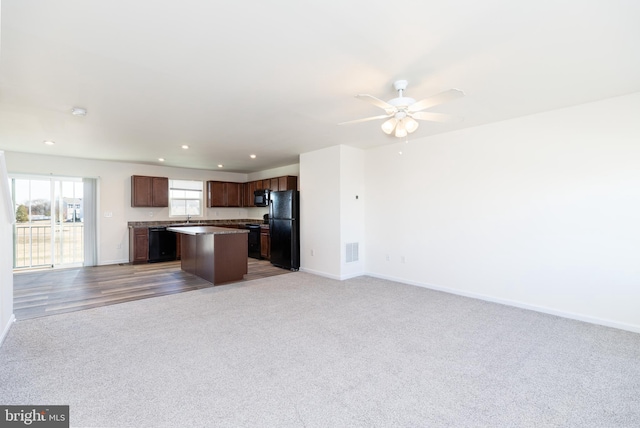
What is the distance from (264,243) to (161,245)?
99.0 inches

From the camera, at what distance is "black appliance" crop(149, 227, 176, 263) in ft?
23.1

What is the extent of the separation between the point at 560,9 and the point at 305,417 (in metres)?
3.02

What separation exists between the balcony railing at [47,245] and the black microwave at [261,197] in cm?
404

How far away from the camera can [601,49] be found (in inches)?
89.0

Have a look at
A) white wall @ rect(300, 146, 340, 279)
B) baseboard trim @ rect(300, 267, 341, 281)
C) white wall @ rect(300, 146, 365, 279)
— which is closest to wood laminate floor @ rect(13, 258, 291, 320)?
baseboard trim @ rect(300, 267, 341, 281)

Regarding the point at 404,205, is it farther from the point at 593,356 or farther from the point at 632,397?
the point at 632,397

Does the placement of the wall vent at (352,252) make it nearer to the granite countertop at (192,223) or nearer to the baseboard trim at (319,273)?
the baseboard trim at (319,273)

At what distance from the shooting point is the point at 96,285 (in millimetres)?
4887

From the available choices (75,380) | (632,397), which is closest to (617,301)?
(632,397)

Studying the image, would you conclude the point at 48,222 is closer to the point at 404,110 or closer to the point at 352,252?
the point at 352,252

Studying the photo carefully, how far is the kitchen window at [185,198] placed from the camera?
26.0 feet

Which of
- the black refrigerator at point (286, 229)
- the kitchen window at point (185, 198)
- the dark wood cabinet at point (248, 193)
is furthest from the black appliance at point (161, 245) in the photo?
the black refrigerator at point (286, 229)

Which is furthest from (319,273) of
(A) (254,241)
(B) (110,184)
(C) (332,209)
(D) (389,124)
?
(B) (110,184)

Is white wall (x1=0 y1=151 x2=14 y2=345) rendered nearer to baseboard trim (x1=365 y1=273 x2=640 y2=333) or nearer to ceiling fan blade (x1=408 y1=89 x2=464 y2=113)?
ceiling fan blade (x1=408 y1=89 x2=464 y2=113)
